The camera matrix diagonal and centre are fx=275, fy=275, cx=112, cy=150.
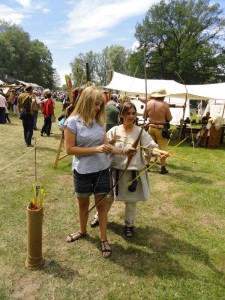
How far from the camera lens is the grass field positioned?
2.34 meters

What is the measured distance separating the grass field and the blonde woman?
0.58 m

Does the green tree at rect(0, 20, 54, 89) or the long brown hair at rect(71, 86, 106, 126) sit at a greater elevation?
the green tree at rect(0, 20, 54, 89)

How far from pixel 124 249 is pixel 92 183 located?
33.2 inches

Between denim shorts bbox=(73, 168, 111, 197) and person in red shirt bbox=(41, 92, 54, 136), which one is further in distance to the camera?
person in red shirt bbox=(41, 92, 54, 136)

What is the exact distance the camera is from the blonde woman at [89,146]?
7.96 ft

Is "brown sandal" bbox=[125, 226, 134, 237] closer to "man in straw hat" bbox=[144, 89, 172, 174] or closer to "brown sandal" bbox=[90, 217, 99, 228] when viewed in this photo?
"brown sandal" bbox=[90, 217, 99, 228]

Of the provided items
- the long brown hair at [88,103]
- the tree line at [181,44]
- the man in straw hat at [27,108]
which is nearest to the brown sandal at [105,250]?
the long brown hair at [88,103]

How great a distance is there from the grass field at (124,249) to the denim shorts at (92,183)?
2.22 ft

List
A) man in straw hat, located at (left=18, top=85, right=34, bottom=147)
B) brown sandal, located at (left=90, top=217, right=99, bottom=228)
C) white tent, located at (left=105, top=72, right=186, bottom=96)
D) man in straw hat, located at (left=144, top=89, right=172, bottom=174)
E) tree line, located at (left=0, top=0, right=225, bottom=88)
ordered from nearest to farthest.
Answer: brown sandal, located at (left=90, top=217, right=99, bottom=228) → man in straw hat, located at (left=144, top=89, right=172, bottom=174) → man in straw hat, located at (left=18, top=85, right=34, bottom=147) → white tent, located at (left=105, top=72, right=186, bottom=96) → tree line, located at (left=0, top=0, right=225, bottom=88)

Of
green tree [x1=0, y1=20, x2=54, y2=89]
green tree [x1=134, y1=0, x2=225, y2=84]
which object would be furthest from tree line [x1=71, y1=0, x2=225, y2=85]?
green tree [x1=0, y1=20, x2=54, y2=89]

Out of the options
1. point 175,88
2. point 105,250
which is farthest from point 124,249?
point 175,88

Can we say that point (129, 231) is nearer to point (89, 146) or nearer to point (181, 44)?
point (89, 146)

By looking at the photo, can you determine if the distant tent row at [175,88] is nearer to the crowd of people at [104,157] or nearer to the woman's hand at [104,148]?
the crowd of people at [104,157]

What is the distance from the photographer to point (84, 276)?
2469 millimetres
